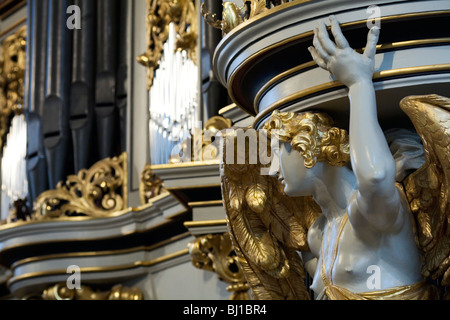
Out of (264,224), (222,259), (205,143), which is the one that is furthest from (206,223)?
(264,224)

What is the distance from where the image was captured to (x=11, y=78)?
8.04m

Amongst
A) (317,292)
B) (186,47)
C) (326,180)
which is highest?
(186,47)

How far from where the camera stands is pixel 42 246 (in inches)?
254

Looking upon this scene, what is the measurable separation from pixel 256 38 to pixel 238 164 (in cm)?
59

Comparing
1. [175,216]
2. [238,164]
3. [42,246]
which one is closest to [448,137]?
[238,164]

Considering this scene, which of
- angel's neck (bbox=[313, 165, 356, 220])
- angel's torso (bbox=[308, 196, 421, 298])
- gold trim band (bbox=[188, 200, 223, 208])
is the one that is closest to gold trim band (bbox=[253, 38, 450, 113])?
angel's neck (bbox=[313, 165, 356, 220])

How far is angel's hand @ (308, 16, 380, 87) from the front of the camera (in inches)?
128

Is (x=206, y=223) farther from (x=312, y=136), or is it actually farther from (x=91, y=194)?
(x=312, y=136)

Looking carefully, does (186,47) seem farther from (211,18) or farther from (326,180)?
(326,180)

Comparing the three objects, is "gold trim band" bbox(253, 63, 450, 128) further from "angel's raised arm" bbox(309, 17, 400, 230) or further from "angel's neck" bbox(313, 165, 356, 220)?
"angel's neck" bbox(313, 165, 356, 220)

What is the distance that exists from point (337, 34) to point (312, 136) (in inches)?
13.6

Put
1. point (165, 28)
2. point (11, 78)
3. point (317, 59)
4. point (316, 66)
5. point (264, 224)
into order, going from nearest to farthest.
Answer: point (317, 59)
point (316, 66)
point (264, 224)
point (165, 28)
point (11, 78)

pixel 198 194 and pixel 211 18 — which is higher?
pixel 211 18

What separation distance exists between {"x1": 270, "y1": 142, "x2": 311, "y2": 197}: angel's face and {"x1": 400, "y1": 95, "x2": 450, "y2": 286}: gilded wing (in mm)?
327
